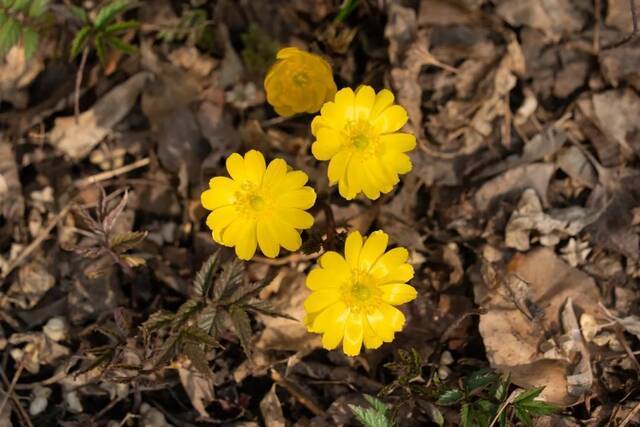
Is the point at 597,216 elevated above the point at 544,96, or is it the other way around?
the point at 544,96

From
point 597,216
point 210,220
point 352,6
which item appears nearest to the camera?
point 210,220

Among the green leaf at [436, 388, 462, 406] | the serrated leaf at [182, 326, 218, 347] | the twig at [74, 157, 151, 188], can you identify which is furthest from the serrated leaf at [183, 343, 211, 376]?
the twig at [74, 157, 151, 188]

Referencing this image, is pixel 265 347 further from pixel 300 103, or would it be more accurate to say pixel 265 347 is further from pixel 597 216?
pixel 597 216

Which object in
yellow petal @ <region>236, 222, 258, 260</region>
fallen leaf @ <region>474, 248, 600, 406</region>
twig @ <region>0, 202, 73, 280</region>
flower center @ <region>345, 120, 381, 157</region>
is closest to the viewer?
yellow petal @ <region>236, 222, 258, 260</region>

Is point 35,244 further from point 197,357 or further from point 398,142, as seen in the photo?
point 398,142

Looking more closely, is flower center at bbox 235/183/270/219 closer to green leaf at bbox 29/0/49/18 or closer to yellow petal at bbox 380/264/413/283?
yellow petal at bbox 380/264/413/283

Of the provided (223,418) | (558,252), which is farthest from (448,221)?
(223,418)
